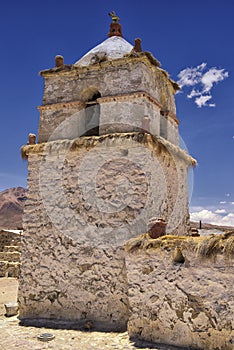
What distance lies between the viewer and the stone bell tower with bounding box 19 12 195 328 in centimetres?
689

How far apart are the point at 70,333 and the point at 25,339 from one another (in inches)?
32.4

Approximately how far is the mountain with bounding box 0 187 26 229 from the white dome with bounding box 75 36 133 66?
45444 millimetres

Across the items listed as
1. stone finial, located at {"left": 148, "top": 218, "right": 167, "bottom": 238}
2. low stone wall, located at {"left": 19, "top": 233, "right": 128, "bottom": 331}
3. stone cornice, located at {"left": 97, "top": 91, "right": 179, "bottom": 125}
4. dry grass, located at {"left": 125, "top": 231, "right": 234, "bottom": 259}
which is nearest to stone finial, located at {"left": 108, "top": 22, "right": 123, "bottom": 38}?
stone cornice, located at {"left": 97, "top": 91, "right": 179, "bottom": 125}

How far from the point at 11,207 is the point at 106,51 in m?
53.8

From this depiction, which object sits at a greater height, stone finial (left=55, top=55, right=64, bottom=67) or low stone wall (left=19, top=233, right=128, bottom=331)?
stone finial (left=55, top=55, right=64, bottom=67)

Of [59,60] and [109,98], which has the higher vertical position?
[59,60]

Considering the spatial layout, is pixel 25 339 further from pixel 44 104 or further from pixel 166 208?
pixel 44 104

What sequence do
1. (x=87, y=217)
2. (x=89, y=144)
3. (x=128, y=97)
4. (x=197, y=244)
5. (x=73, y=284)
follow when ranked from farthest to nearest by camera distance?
(x=128, y=97) → (x=89, y=144) → (x=87, y=217) → (x=73, y=284) → (x=197, y=244)

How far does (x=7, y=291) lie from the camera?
12.3 m

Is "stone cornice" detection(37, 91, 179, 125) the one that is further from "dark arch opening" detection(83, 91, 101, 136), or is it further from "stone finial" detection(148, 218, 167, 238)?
"stone finial" detection(148, 218, 167, 238)

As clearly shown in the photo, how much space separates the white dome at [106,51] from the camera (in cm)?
833

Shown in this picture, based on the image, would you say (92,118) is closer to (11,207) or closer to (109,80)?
(109,80)

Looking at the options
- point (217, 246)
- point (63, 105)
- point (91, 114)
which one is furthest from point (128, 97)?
point (217, 246)

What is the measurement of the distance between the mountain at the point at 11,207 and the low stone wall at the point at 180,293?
47.6 metres
